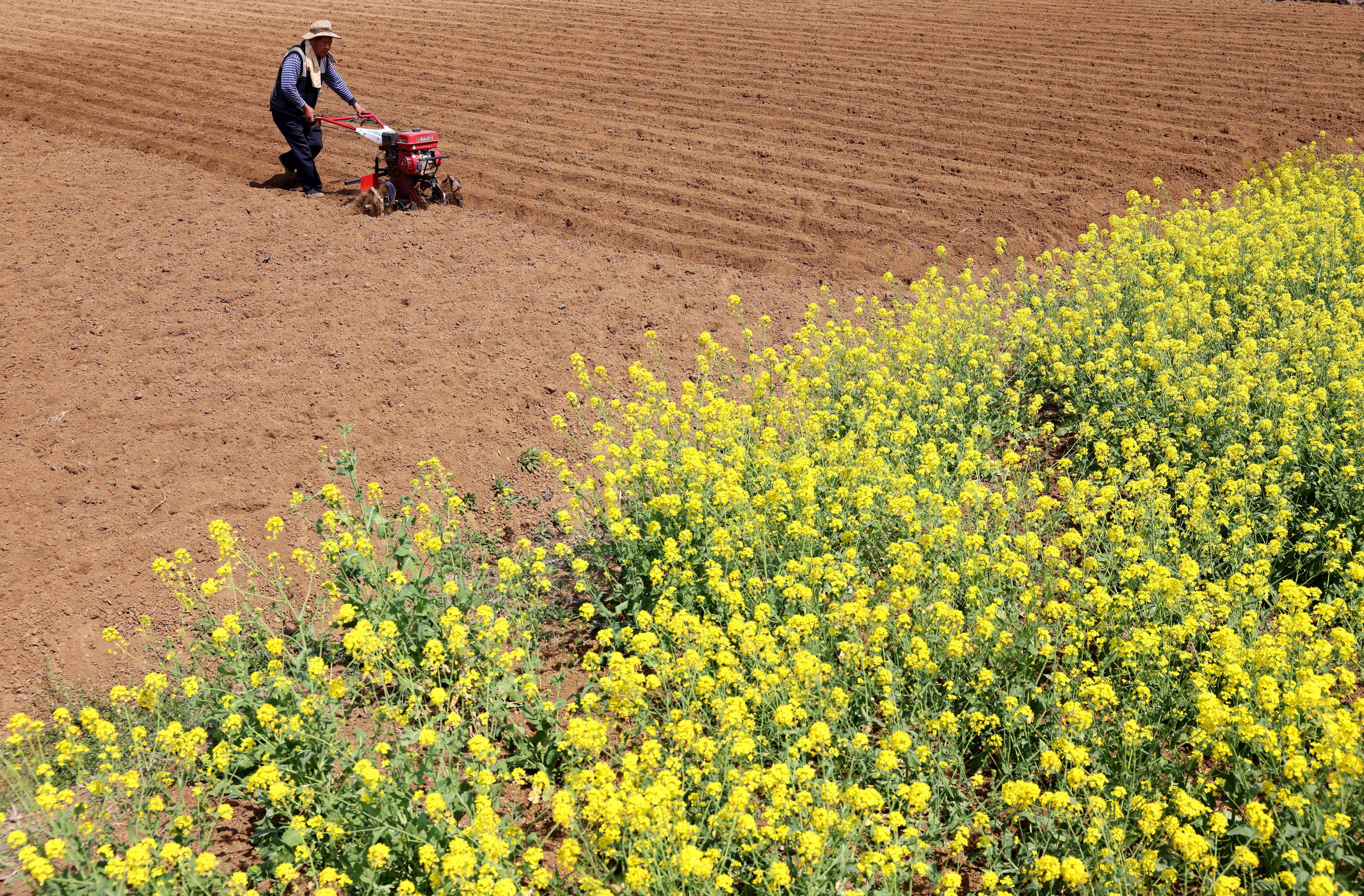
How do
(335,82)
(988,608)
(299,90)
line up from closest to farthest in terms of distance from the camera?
1. (988,608)
2. (299,90)
3. (335,82)

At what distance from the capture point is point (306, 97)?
10.3m

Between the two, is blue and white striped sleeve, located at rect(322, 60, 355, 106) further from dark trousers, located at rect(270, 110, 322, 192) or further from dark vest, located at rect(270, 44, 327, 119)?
dark trousers, located at rect(270, 110, 322, 192)

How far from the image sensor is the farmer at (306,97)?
32.3ft

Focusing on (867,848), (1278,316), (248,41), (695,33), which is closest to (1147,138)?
(1278,316)

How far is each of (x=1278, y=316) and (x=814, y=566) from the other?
5.60 meters

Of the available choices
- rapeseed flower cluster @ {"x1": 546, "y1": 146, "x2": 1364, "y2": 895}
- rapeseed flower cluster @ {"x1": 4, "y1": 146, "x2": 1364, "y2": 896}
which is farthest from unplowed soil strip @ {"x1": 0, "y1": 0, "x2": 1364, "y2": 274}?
rapeseed flower cluster @ {"x1": 4, "y1": 146, "x2": 1364, "y2": 896}

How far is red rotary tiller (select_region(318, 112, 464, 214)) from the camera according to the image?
31.7 ft

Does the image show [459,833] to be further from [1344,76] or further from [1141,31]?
[1141,31]

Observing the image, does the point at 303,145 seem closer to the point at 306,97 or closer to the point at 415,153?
the point at 306,97

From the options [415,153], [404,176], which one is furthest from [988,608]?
[404,176]

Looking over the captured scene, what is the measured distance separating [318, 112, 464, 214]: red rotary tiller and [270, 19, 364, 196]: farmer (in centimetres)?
24

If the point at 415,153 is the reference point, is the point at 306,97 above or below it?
above

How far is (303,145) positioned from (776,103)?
6.74 meters

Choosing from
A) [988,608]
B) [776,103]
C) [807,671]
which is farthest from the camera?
[776,103]
